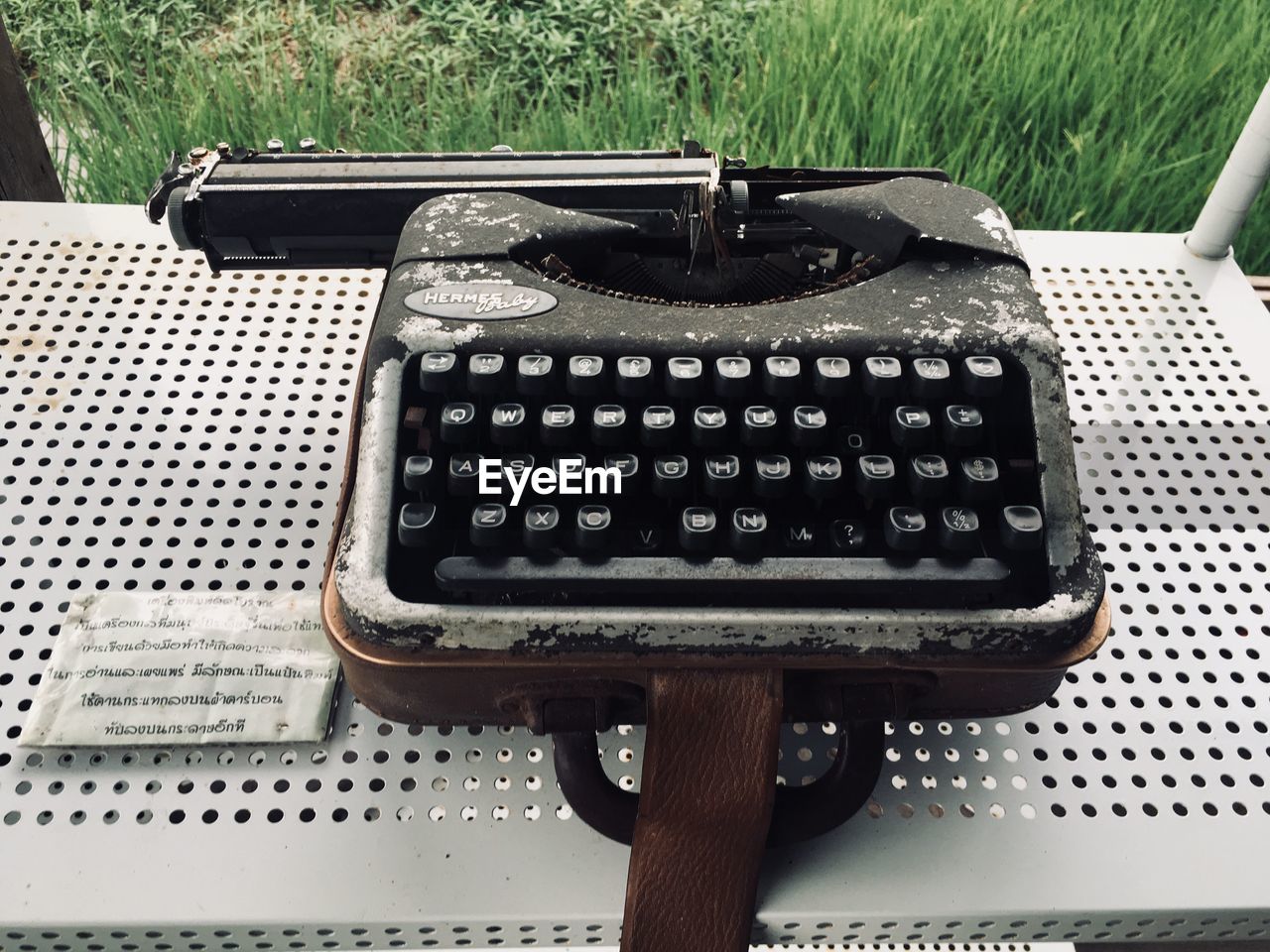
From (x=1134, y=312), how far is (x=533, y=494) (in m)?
0.77

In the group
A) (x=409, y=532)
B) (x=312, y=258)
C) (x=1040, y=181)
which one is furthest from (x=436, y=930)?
(x=1040, y=181)

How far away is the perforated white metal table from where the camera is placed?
0.67 meters

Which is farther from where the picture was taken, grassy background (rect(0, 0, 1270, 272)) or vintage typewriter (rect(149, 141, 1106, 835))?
grassy background (rect(0, 0, 1270, 272))

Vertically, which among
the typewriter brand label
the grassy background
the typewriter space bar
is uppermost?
the typewriter brand label

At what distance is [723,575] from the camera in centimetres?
67

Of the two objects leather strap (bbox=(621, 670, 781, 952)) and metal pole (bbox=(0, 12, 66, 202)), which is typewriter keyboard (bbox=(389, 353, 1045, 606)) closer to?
leather strap (bbox=(621, 670, 781, 952))

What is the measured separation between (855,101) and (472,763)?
4.93 ft

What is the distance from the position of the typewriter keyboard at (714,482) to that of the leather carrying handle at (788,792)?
0.35 ft

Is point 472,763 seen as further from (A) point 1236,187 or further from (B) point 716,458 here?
(A) point 1236,187

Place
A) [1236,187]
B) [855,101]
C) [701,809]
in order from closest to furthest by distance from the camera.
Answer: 1. [701,809]
2. [1236,187]
3. [855,101]

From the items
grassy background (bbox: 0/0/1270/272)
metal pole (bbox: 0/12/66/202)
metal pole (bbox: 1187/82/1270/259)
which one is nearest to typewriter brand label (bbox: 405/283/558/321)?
metal pole (bbox: 1187/82/1270/259)

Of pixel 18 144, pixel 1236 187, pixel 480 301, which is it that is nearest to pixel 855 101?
pixel 1236 187

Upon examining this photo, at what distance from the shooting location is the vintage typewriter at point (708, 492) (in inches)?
26.1

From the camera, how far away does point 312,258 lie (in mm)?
897
